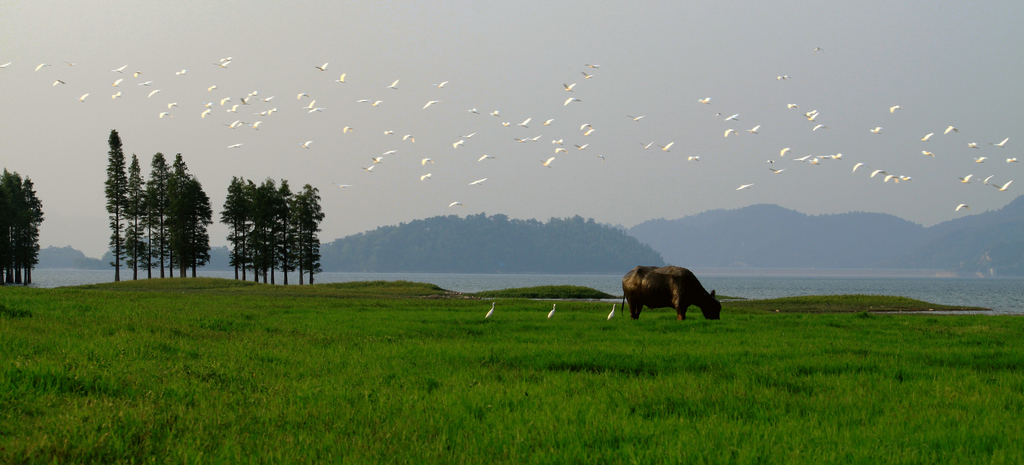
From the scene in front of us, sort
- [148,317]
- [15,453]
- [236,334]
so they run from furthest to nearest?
[148,317] < [236,334] < [15,453]

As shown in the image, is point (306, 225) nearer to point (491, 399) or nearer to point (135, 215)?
point (135, 215)

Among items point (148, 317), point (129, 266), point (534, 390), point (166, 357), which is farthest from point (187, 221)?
point (534, 390)

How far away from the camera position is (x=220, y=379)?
10.7 metres

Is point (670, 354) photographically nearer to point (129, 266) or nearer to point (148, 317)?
point (148, 317)

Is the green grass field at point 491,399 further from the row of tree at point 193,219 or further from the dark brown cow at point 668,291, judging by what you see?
the row of tree at point 193,219

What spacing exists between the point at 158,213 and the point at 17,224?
69.7 ft

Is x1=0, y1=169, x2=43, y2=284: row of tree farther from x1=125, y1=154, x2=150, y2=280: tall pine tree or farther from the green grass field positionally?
the green grass field

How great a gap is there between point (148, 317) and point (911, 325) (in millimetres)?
28208

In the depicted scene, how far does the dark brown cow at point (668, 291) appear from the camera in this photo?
25703 millimetres

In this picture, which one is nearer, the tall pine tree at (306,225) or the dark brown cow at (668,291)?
the dark brown cow at (668,291)

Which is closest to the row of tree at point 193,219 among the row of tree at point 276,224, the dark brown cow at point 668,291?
the row of tree at point 276,224

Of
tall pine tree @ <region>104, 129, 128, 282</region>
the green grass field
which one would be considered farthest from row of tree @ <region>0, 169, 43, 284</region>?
the green grass field

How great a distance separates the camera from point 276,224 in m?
89.9

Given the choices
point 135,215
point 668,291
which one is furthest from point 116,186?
point 668,291
